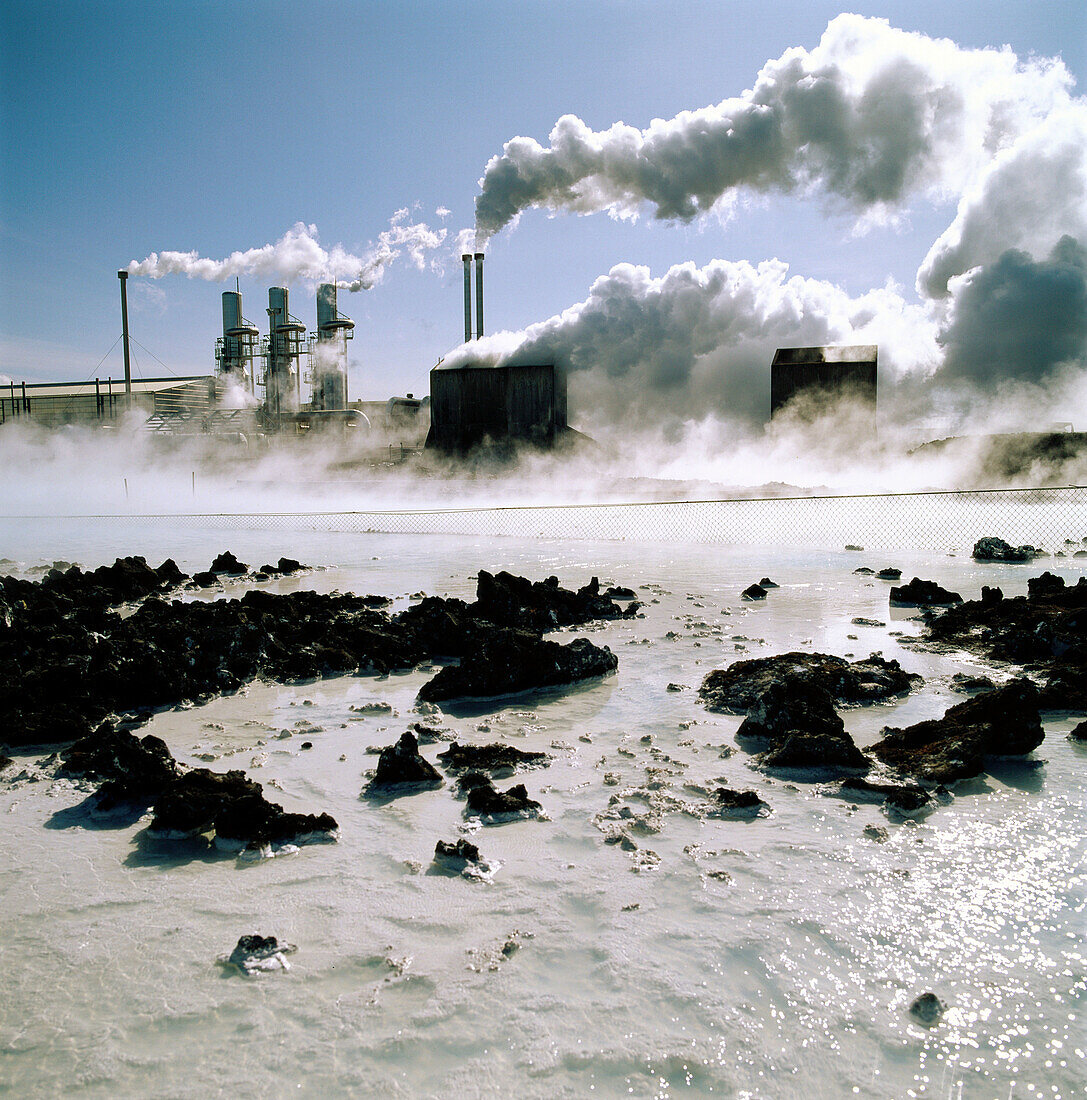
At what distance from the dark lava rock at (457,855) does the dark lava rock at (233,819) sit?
0.61 meters

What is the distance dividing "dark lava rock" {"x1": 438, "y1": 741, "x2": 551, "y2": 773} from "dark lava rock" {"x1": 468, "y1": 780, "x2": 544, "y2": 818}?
0.49 meters

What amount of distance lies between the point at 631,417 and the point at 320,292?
2221 cm

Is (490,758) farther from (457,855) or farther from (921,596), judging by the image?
(921,596)

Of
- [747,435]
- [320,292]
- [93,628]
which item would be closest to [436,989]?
[93,628]

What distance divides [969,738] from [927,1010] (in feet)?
7.37

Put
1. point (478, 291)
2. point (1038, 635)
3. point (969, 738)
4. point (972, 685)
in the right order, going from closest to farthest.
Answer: point (969, 738) → point (972, 685) → point (1038, 635) → point (478, 291)

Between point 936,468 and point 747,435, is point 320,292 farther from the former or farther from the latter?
point 936,468

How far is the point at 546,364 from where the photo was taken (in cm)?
3127

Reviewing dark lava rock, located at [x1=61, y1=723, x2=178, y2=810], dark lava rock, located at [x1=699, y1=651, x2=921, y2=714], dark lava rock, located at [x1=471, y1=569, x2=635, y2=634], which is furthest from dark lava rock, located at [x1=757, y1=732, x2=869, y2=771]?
dark lava rock, located at [x1=471, y1=569, x2=635, y2=634]

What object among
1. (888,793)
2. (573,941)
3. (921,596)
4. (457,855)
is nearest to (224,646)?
(457,855)

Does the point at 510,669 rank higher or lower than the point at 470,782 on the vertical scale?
higher

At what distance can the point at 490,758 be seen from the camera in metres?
4.78

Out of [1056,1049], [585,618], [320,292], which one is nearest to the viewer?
[1056,1049]

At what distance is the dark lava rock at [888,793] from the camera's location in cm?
403
